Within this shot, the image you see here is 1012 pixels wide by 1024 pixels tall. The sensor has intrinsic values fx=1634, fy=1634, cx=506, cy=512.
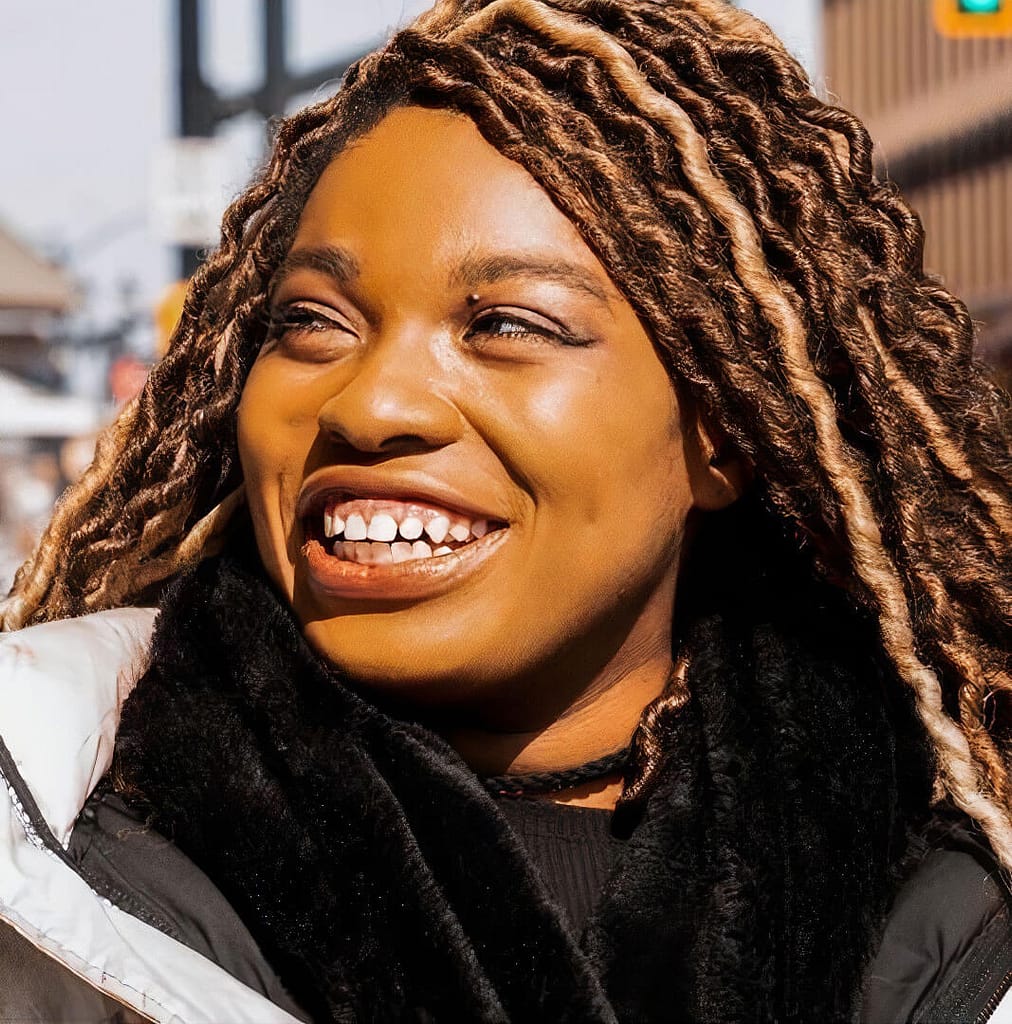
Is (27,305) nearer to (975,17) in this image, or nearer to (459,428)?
(975,17)

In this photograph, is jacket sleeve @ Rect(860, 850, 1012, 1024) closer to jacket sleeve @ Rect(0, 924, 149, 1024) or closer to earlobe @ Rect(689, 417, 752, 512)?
earlobe @ Rect(689, 417, 752, 512)

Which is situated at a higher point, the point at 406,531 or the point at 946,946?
the point at 406,531

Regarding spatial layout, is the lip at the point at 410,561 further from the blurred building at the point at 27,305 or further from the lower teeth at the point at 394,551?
the blurred building at the point at 27,305

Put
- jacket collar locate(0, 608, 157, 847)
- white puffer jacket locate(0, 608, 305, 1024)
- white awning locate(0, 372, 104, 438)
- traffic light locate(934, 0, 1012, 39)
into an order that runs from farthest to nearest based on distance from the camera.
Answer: white awning locate(0, 372, 104, 438), traffic light locate(934, 0, 1012, 39), jacket collar locate(0, 608, 157, 847), white puffer jacket locate(0, 608, 305, 1024)

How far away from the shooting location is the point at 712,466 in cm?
266

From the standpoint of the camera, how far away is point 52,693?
2.27m

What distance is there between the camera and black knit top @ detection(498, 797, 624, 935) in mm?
2496

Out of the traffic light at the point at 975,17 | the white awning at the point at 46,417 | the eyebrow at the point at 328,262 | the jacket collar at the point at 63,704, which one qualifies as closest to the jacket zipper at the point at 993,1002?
the jacket collar at the point at 63,704

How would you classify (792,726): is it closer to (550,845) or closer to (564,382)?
(550,845)

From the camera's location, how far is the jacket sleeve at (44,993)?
2.14m

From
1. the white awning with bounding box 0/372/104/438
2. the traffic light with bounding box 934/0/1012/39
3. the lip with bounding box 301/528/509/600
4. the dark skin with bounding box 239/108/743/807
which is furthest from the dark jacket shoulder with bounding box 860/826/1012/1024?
the white awning with bounding box 0/372/104/438

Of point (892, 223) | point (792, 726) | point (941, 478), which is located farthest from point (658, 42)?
point (792, 726)

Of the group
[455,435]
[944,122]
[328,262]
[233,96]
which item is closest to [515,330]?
[455,435]

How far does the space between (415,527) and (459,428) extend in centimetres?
16
